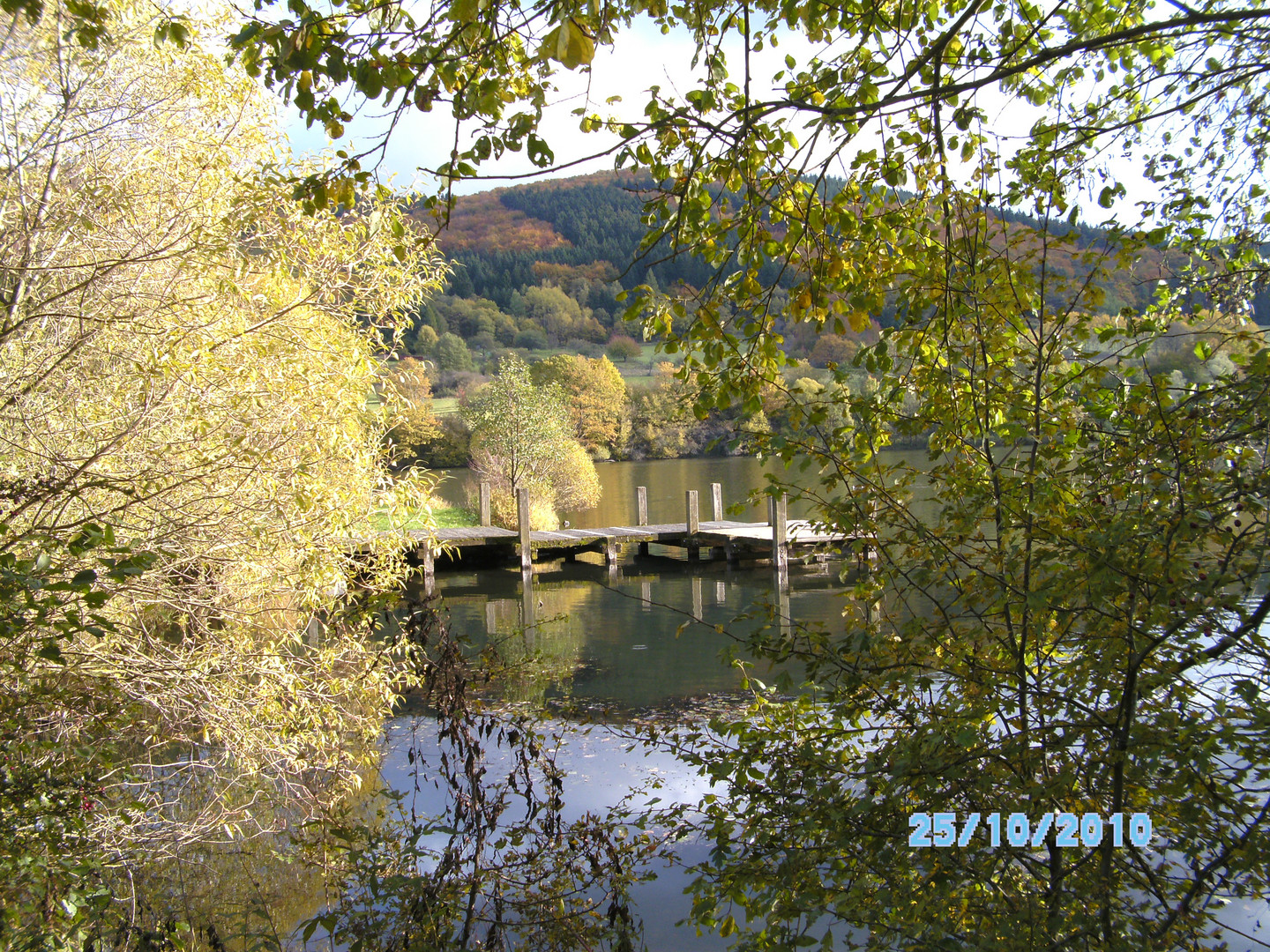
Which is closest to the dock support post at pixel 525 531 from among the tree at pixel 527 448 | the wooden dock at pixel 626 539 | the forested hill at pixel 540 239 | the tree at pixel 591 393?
the wooden dock at pixel 626 539

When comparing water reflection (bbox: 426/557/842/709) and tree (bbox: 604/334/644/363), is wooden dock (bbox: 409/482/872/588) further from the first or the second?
tree (bbox: 604/334/644/363)

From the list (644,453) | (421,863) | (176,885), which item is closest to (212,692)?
(176,885)

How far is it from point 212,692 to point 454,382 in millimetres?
50093

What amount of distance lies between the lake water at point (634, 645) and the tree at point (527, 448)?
6.67ft

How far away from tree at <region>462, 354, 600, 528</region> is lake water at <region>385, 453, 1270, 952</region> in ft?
6.67

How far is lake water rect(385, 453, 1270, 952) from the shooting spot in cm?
500

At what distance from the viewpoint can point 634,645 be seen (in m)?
12.4

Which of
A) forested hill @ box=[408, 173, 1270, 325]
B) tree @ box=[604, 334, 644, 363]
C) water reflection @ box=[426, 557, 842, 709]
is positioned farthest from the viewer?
forested hill @ box=[408, 173, 1270, 325]

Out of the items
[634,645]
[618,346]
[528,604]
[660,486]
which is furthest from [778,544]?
[618,346]

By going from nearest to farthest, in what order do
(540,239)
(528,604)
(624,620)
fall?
(624,620) < (528,604) < (540,239)

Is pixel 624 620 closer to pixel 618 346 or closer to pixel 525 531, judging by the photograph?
pixel 525 531

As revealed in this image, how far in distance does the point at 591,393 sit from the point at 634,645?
38223 mm

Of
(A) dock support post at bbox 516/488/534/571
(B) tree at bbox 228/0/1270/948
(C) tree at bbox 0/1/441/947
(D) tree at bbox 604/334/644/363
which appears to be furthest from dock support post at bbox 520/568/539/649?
(D) tree at bbox 604/334/644/363
